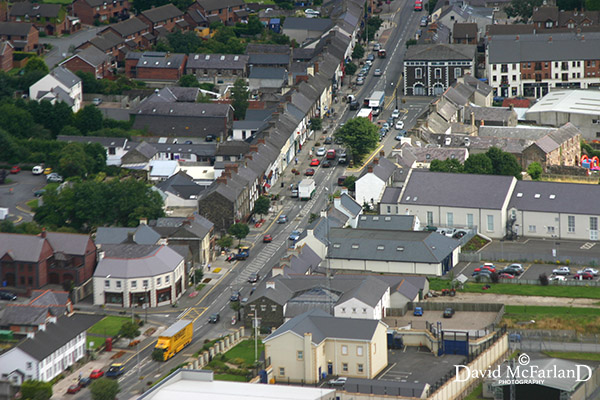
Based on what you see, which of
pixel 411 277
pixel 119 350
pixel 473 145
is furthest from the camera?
pixel 473 145

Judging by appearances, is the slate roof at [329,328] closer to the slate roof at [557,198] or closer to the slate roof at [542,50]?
the slate roof at [557,198]

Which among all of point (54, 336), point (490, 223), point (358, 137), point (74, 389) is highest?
point (358, 137)

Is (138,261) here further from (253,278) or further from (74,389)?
(74,389)

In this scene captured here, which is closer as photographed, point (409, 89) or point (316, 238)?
point (316, 238)

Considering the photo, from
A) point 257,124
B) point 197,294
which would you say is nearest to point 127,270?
point 197,294

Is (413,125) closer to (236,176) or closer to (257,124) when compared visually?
(257,124)

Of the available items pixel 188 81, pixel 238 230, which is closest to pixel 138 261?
pixel 238 230
